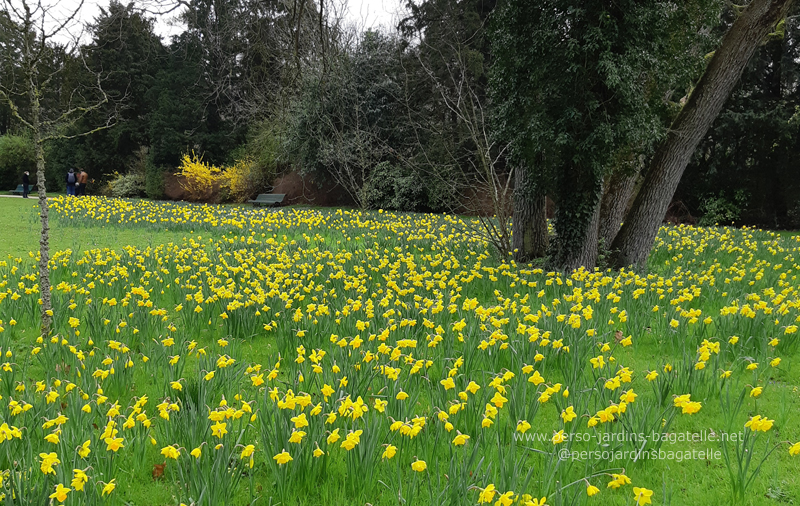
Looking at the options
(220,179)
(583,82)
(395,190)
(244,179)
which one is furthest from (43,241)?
(220,179)

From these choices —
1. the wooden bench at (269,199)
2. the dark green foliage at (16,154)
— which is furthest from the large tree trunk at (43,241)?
the dark green foliage at (16,154)

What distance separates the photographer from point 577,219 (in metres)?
6.81

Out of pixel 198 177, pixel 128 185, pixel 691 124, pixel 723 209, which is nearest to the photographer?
pixel 691 124

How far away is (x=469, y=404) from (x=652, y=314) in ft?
9.36

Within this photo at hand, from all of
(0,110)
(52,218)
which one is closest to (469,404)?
(52,218)

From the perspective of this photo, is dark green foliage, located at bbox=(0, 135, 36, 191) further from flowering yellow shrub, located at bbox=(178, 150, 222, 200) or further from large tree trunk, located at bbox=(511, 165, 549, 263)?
large tree trunk, located at bbox=(511, 165, 549, 263)

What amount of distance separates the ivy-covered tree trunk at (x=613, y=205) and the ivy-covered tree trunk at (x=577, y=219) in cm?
137

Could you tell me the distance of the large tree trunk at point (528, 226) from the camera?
8086 mm

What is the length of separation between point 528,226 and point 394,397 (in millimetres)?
5925

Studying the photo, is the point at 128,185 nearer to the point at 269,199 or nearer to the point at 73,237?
the point at 269,199

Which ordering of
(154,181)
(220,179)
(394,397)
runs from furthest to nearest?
(154,181)
(220,179)
(394,397)

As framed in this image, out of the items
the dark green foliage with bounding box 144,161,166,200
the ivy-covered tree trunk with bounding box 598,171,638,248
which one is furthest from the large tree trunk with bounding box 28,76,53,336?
the dark green foliage with bounding box 144,161,166,200

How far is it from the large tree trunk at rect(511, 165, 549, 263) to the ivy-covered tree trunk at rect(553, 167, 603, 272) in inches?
36.3

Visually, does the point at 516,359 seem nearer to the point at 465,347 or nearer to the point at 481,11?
the point at 465,347
